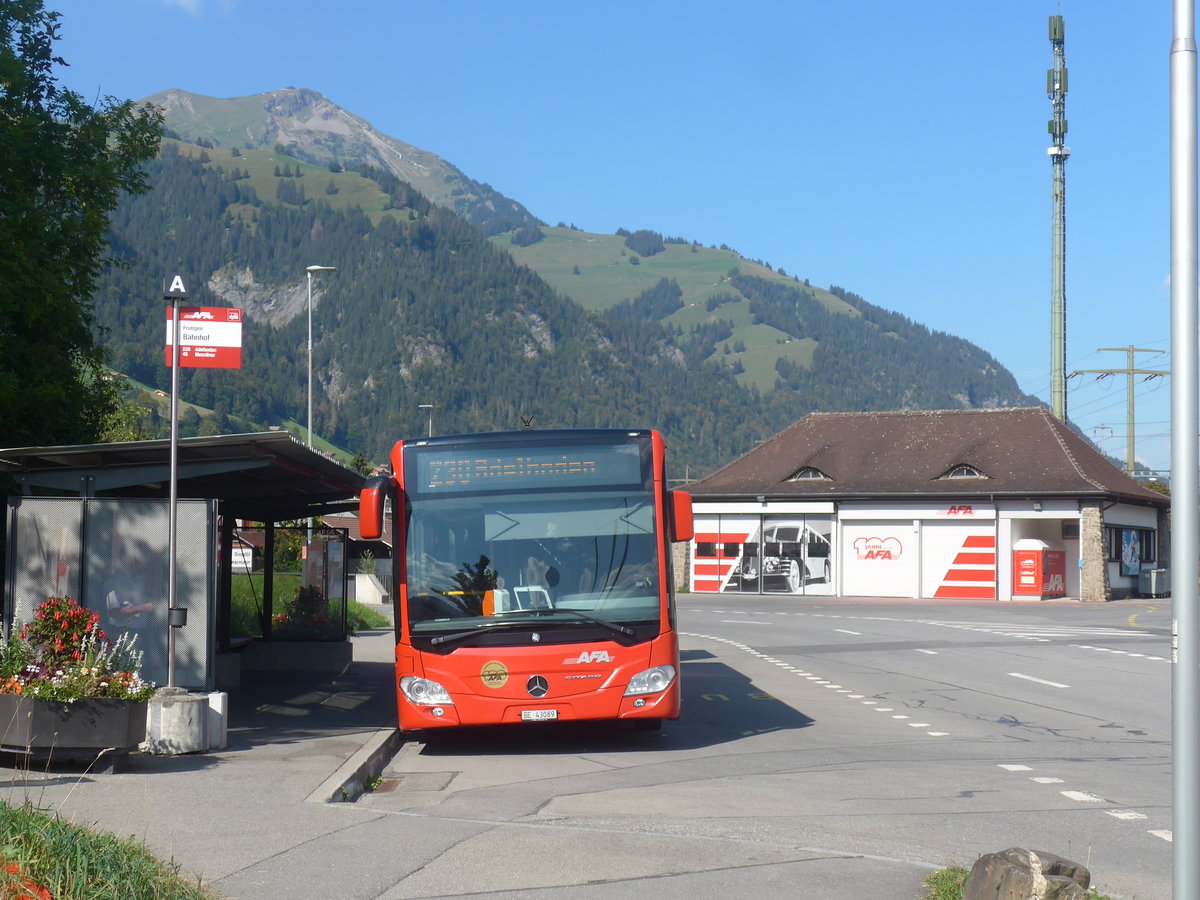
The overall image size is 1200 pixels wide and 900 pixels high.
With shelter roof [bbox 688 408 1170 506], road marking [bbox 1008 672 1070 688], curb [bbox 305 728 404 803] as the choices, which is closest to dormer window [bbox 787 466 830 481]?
shelter roof [bbox 688 408 1170 506]

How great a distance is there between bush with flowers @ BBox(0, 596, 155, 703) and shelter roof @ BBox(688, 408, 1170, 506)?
4438 centimetres

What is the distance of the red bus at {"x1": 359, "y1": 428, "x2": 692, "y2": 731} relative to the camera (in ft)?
39.5

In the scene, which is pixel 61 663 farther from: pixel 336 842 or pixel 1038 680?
pixel 1038 680

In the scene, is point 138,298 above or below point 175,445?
above

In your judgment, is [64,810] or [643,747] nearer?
[64,810]

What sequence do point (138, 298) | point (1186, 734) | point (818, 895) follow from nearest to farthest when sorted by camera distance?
1. point (1186, 734)
2. point (818, 895)
3. point (138, 298)

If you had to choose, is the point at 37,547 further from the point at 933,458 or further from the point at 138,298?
the point at 138,298

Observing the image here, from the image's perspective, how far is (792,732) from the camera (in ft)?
45.3

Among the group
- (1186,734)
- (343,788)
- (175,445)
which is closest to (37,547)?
(175,445)

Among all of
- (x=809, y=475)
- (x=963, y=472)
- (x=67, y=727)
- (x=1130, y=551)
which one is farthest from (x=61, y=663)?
(x=1130, y=551)

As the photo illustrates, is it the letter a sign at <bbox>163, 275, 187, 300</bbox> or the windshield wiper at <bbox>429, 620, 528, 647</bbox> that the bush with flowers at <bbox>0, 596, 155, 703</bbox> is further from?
the letter a sign at <bbox>163, 275, 187, 300</bbox>

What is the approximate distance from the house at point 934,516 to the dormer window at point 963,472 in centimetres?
7

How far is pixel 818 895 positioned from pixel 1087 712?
10.3 m

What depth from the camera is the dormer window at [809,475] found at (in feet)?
184
